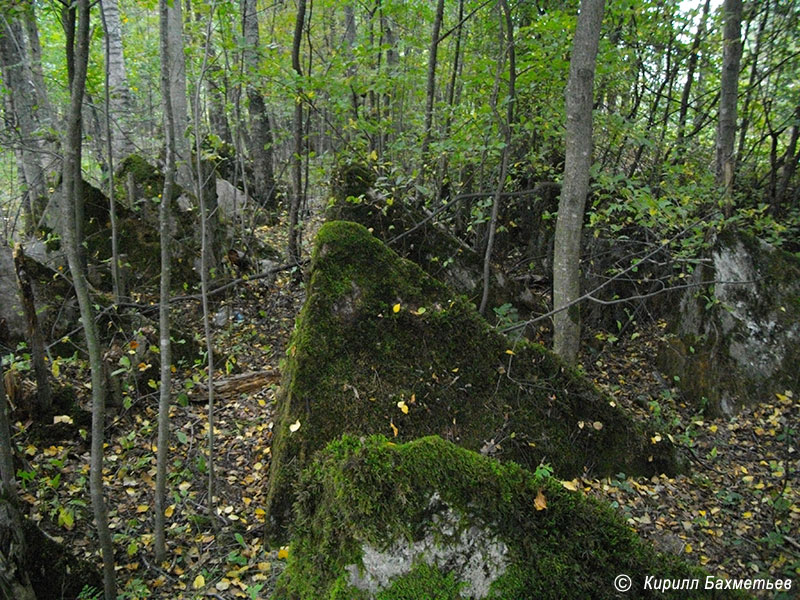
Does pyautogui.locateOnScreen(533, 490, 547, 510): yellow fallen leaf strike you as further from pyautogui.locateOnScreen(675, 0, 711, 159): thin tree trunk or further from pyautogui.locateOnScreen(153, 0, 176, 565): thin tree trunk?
pyautogui.locateOnScreen(675, 0, 711, 159): thin tree trunk

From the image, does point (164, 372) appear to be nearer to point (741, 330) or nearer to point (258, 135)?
point (741, 330)

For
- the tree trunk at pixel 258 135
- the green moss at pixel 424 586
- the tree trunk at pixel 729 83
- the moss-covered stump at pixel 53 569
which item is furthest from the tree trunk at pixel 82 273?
the tree trunk at pixel 729 83

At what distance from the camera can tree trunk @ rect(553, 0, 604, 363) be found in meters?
→ 5.12

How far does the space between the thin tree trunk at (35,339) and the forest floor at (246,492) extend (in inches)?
11.2

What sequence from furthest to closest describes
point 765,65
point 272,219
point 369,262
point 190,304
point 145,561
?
point 272,219, point 765,65, point 190,304, point 369,262, point 145,561

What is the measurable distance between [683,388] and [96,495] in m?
6.70

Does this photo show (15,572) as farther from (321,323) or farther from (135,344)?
(135,344)

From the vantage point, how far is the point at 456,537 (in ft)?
6.23

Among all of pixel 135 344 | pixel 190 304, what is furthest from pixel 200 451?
pixel 190 304

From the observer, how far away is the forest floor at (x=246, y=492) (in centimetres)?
350

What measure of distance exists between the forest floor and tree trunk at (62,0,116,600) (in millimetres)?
608

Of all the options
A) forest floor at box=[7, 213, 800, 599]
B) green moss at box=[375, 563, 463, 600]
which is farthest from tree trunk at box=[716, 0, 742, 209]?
green moss at box=[375, 563, 463, 600]

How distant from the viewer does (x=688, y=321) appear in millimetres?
6840

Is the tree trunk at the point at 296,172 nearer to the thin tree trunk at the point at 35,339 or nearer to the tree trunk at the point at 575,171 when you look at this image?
the thin tree trunk at the point at 35,339
